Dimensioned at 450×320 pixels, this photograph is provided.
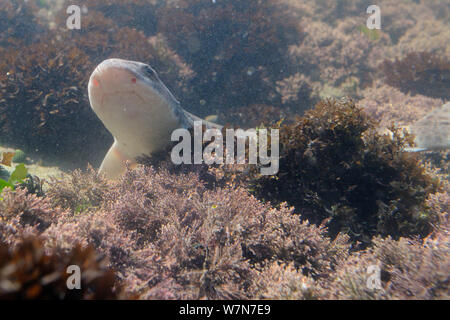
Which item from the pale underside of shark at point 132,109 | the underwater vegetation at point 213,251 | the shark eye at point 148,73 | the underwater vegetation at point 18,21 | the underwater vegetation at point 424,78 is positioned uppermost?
the underwater vegetation at point 18,21

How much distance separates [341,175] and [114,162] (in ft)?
12.5

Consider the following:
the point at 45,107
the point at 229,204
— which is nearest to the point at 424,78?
the point at 229,204

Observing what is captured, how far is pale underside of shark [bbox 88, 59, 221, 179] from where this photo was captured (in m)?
2.93

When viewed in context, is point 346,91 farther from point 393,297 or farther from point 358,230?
point 393,297

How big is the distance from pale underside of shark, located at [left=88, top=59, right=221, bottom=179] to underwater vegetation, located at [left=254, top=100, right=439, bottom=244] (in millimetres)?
1686

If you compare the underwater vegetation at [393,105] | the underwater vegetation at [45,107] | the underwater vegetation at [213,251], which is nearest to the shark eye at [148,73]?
the underwater vegetation at [213,251]

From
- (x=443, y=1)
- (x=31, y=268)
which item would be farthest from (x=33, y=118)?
(x=443, y=1)

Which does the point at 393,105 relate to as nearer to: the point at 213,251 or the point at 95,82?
the point at 213,251

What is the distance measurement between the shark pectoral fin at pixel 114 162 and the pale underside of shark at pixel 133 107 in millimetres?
18

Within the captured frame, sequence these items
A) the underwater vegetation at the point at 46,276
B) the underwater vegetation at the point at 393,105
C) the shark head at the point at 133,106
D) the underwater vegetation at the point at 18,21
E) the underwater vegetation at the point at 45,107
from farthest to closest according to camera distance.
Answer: the underwater vegetation at the point at 18,21 < the underwater vegetation at the point at 393,105 < the underwater vegetation at the point at 45,107 < the shark head at the point at 133,106 < the underwater vegetation at the point at 46,276

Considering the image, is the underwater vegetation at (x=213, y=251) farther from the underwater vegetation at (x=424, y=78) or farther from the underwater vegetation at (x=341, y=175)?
the underwater vegetation at (x=424, y=78)

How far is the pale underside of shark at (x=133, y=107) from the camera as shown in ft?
9.61

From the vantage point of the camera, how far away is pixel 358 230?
129 inches

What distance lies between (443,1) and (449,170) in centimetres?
1576
